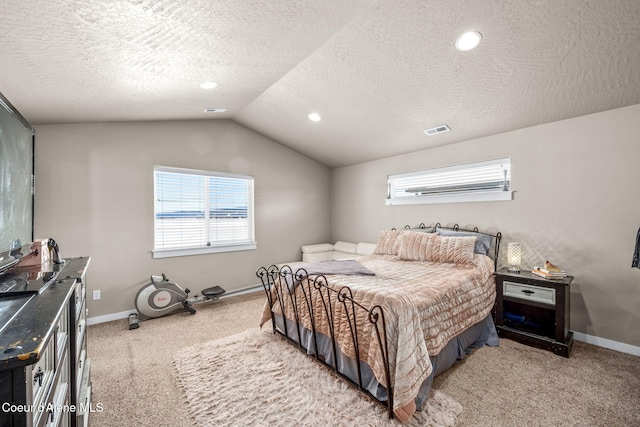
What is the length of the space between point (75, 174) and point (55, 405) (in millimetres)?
3078

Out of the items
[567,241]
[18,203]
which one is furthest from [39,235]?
[567,241]

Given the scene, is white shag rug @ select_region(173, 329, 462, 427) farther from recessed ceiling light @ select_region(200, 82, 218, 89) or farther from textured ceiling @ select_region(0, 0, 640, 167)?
recessed ceiling light @ select_region(200, 82, 218, 89)

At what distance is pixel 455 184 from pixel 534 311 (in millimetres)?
1716

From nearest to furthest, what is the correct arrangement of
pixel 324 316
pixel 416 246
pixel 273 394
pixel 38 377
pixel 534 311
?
pixel 38 377 < pixel 273 394 < pixel 324 316 < pixel 534 311 < pixel 416 246

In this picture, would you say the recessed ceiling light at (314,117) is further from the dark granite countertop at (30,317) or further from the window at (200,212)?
the dark granite countertop at (30,317)

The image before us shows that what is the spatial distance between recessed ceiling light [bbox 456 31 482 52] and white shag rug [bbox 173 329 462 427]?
8.50 ft

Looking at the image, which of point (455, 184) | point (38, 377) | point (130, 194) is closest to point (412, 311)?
point (38, 377)

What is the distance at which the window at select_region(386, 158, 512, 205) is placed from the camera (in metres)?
3.40

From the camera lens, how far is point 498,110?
2938 millimetres

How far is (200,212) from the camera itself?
4.18 metres

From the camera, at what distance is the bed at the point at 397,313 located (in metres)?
1.75

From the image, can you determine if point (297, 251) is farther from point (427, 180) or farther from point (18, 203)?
point (18, 203)

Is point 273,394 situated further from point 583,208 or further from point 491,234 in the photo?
point 583,208

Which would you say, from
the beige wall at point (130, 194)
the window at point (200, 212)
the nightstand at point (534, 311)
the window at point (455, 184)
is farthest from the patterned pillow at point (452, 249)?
the window at point (200, 212)
